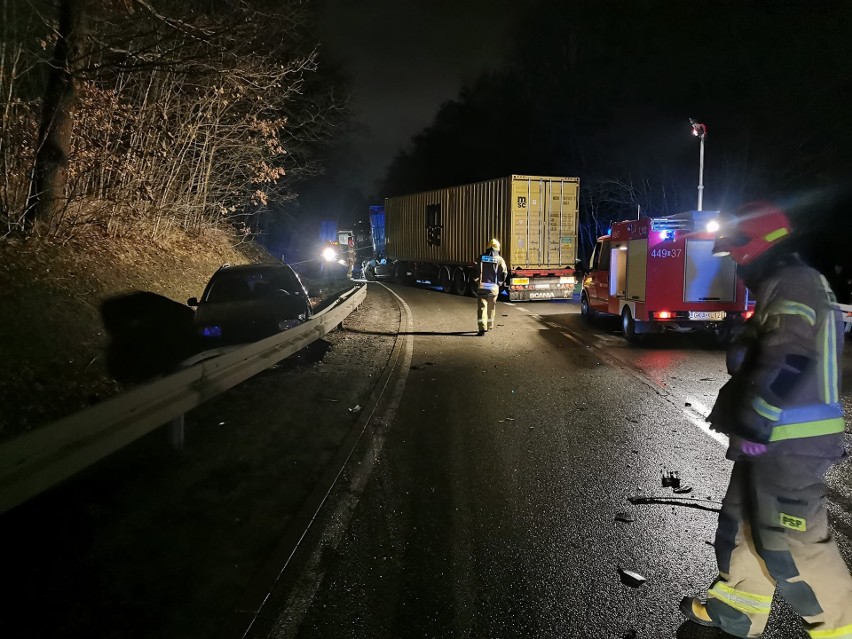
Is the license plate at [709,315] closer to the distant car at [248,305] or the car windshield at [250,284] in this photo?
the distant car at [248,305]

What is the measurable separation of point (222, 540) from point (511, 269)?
55.7 ft

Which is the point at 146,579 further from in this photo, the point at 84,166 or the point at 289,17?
the point at 84,166

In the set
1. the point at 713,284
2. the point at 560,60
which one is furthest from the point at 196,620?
the point at 560,60

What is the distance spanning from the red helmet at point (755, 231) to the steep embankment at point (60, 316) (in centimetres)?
626

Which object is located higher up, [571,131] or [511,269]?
[571,131]

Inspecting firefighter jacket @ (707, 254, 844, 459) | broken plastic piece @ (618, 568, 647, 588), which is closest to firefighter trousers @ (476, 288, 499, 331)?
broken plastic piece @ (618, 568, 647, 588)

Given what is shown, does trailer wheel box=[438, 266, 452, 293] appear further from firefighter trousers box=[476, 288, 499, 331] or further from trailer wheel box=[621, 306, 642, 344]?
trailer wheel box=[621, 306, 642, 344]

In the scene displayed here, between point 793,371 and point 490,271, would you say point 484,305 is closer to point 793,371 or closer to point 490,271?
point 490,271

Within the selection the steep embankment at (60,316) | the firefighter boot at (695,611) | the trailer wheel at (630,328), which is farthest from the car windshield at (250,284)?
the firefighter boot at (695,611)

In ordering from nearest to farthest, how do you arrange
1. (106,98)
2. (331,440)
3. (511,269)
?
(331,440) → (106,98) → (511,269)

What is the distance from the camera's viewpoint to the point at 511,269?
20188 mm

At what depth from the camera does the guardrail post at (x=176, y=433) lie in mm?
5469

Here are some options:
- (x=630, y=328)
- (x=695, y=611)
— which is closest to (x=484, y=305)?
(x=630, y=328)

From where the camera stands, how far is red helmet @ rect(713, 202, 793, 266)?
2.86m
